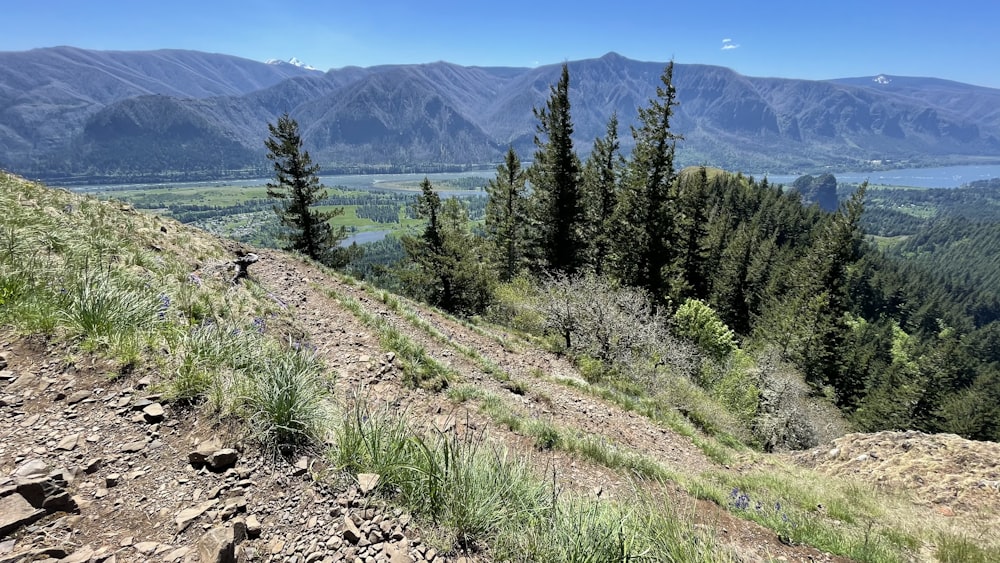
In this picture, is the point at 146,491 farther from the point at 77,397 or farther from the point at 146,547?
the point at 77,397

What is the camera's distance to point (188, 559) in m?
2.40

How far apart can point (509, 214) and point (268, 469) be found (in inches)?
1156

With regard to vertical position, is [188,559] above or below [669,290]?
above

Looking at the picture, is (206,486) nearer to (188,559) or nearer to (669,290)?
(188,559)

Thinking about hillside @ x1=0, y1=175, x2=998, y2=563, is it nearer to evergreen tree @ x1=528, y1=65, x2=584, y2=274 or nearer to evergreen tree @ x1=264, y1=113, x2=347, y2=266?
evergreen tree @ x1=264, y1=113, x2=347, y2=266

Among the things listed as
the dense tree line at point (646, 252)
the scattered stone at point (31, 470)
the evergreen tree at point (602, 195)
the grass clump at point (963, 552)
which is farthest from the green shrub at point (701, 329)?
the scattered stone at point (31, 470)

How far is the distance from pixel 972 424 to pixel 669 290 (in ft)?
86.9

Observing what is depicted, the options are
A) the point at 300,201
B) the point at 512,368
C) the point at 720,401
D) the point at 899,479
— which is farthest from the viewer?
the point at 300,201

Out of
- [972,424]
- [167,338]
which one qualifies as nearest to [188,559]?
[167,338]

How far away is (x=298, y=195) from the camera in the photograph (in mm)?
26688

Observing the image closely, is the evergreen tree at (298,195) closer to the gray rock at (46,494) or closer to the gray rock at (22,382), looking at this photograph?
the gray rock at (22,382)

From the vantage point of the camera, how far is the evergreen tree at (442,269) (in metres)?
23.8

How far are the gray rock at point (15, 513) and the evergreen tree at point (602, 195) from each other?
2923 cm

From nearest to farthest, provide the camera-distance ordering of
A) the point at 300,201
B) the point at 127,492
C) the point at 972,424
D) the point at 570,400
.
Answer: the point at 127,492 → the point at 570,400 → the point at 300,201 → the point at 972,424
